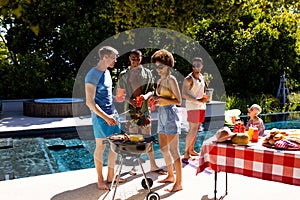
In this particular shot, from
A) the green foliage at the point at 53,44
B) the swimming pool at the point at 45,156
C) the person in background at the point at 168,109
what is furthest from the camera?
the green foliage at the point at 53,44

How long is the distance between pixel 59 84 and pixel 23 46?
2.07 metres

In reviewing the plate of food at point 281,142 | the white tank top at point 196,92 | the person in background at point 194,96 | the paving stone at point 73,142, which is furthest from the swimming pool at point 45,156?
the plate of food at point 281,142

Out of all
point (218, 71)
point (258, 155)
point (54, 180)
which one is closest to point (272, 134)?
point (258, 155)

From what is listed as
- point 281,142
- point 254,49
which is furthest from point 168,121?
point 254,49

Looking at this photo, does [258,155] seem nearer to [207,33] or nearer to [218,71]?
[218,71]

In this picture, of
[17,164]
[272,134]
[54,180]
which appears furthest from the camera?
[17,164]

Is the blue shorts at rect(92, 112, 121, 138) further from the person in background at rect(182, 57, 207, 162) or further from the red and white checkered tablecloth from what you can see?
the person in background at rect(182, 57, 207, 162)

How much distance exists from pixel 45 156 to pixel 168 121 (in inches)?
110

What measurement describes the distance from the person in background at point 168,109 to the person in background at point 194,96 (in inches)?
30.8

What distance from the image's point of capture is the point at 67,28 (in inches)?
419

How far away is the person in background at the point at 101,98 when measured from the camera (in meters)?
2.95

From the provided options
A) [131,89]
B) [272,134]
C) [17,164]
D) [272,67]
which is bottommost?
[17,164]

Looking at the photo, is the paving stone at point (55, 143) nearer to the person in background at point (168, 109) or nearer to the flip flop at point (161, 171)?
the flip flop at point (161, 171)

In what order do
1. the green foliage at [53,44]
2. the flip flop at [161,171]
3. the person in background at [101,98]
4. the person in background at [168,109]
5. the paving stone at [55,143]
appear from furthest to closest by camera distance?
1. the green foliage at [53,44]
2. the paving stone at [55,143]
3. the flip flop at [161,171]
4. the person in background at [168,109]
5. the person in background at [101,98]
